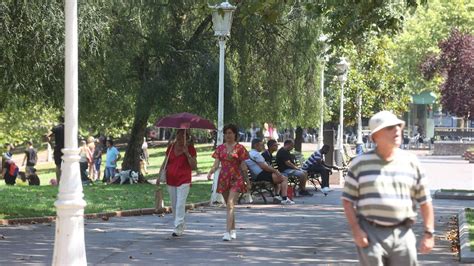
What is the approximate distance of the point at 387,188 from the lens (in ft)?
22.8

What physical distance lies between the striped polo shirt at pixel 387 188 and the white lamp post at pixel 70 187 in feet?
12.4

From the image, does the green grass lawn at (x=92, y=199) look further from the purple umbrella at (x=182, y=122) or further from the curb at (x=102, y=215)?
the purple umbrella at (x=182, y=122)

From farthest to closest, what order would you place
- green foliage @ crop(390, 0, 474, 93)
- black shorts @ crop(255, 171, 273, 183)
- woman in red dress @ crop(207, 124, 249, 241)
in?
green foliage @ crop(390, 0, 474, 93), black shorts @ crop(255, 171, 273, 183), woman in red dress @ crop(207, 124, 249, 241)

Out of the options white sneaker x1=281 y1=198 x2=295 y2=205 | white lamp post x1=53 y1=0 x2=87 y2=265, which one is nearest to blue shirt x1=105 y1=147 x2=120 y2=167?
white sneaker x1=281 y1=198 x2=295 y2=205

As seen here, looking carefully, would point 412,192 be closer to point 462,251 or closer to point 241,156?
point 462,251

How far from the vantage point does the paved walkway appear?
1238cm

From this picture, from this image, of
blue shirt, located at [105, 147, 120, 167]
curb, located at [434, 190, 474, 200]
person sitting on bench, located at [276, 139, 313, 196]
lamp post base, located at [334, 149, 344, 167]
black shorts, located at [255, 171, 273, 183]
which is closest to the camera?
black shorts, located at [255, 171, 273, 183]

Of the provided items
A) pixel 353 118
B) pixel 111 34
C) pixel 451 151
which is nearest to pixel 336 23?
pixel 111 34

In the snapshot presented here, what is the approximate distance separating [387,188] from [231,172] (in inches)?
298

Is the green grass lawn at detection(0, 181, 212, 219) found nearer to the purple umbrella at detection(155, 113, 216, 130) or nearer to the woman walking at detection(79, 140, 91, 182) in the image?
the purple umbrella at detection(155, 113, 216, 130)

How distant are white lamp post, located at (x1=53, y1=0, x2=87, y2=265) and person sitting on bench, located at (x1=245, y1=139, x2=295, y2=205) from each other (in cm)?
Answer: 1195

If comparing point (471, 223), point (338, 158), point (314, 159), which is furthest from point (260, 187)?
point (338, 158)

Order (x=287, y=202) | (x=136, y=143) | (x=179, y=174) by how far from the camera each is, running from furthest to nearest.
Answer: (x=136, y=143), (x=287, y=202), (x=179, y=174)

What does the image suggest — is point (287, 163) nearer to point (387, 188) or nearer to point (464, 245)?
point (464, 245)
